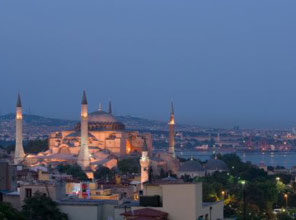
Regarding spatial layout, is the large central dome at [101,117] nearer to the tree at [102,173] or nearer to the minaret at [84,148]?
the minaret at [84,148]

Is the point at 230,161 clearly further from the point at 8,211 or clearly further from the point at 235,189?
the point at 8,211

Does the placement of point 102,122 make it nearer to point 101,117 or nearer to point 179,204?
point 101,117

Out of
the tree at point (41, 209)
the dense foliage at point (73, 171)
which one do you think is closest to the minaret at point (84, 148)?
the dense foliage at point (73, 171)

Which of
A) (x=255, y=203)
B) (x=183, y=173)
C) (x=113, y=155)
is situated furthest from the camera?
(x=113, y=155)

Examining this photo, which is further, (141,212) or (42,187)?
(42,187)

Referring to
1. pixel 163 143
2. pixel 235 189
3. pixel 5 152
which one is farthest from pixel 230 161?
pixel 163 143

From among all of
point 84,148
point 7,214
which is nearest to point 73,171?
point 84,148
